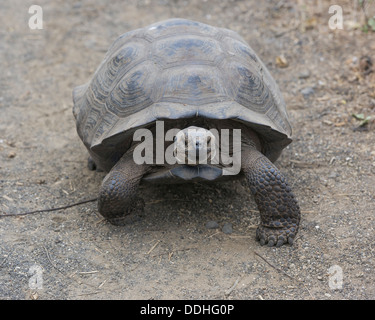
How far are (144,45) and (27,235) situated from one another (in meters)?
1.75

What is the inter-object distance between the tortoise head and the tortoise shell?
0.14 m

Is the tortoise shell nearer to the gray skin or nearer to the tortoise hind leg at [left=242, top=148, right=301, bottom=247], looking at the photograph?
the gray skin

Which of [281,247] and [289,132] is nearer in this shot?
[281,247]

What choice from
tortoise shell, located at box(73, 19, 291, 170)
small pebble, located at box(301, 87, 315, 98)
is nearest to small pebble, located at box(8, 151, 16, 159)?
tortoise shell, located at box(73, 19, 291, 170)

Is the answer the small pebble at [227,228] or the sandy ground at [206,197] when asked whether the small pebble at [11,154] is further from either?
the small pebble at [227,228]

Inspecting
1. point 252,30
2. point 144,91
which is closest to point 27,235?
point 144,91

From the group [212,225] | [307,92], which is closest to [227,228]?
[212,225]

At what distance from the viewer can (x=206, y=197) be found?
14.3 ft

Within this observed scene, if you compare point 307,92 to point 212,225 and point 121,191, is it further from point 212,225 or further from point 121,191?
point 121,191

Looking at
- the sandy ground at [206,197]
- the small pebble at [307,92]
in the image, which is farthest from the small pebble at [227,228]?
the small pebble at [307,92]

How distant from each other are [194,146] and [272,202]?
725mm

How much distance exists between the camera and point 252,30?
6.99 meters

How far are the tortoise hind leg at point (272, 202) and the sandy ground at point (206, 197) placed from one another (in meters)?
0.10

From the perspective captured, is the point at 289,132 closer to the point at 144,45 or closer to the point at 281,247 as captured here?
the point at 281,247
